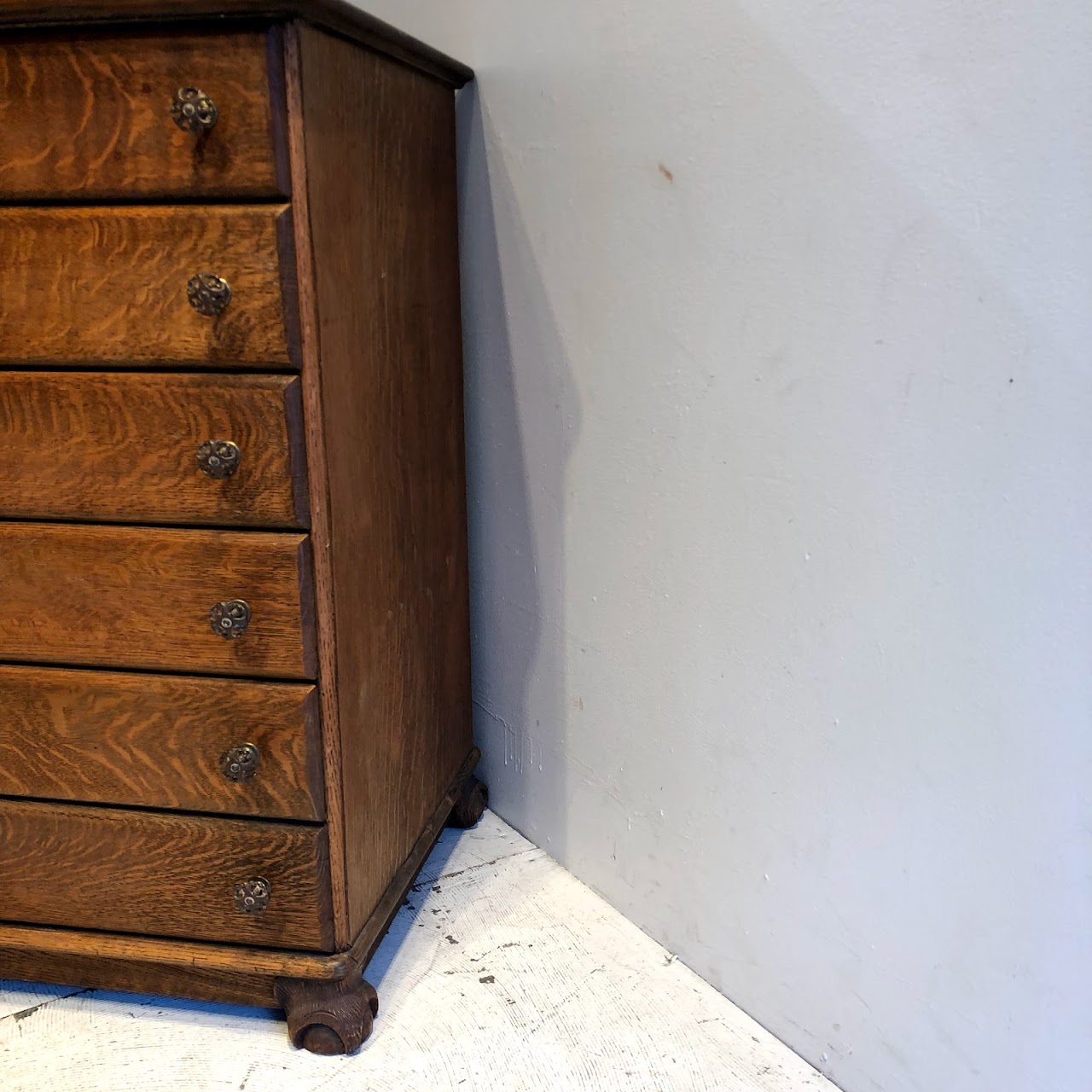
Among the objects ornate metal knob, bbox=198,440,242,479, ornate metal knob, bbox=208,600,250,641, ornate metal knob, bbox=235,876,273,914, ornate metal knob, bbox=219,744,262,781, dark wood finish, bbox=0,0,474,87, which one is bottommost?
ornate metal knob, bbox=235,876,273,914

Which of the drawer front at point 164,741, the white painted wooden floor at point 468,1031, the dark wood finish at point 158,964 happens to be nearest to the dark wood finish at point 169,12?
the drawer front at point 164,741

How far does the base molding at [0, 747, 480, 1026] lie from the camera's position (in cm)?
115

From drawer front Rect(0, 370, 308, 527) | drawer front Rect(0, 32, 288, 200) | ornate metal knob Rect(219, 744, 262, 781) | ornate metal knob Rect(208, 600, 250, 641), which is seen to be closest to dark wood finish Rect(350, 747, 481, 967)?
ornate metal knob Rect(219, 744, 262, 781)

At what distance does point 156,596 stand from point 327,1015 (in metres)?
0.48

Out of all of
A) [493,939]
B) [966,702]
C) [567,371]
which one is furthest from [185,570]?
[966,702]

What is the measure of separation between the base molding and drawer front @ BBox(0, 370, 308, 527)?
18.6 inches

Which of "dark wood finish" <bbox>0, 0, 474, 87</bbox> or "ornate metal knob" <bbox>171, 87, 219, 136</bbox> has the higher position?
"dark wood finish" <bbox>0, 0, 474, 87</bbox>

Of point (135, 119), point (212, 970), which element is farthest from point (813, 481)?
point (212, 970)

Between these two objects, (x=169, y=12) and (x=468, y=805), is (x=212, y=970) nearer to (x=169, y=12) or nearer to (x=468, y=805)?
(x=468, y=805)

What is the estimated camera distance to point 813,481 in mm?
1017

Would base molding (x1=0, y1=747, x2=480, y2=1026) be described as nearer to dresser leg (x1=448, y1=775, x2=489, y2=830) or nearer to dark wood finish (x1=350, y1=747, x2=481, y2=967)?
dark wood finish (x1=350, y1=747, x2=481, y2=967)

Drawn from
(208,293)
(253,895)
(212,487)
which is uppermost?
(208,293)

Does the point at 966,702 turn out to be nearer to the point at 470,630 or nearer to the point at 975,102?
the point at 975,102

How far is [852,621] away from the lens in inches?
39.4
